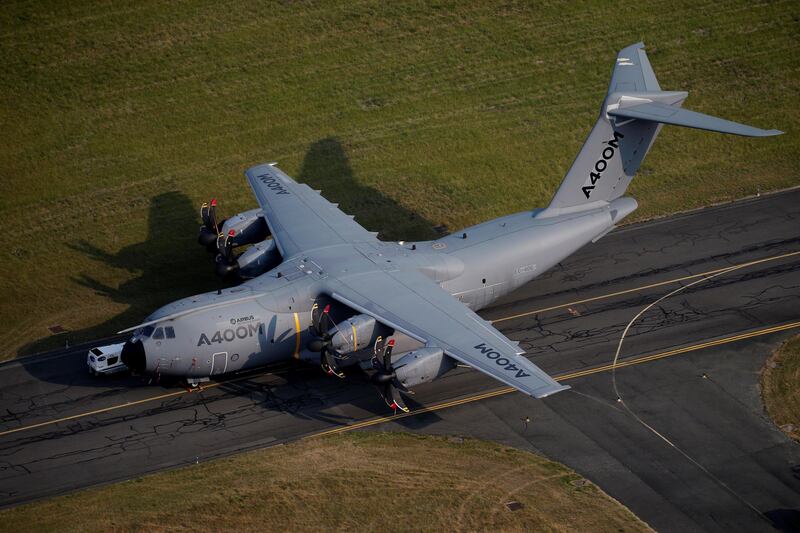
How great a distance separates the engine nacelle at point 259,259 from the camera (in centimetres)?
4531

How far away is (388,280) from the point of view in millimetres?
42031

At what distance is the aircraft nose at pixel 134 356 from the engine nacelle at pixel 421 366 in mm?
9746

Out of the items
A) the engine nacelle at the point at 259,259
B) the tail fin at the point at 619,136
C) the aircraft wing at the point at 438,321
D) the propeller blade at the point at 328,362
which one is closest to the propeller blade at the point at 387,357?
the aircraft wing at the point at 438,321

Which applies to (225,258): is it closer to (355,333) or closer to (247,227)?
(247,227)

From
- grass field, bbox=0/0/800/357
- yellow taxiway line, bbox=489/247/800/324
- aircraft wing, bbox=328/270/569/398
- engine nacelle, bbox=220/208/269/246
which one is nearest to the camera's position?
aircraft wing, bbox=328/270/569/398

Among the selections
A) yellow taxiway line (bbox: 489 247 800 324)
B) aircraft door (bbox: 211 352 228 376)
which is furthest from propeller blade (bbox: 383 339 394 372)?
yellow taxiway line (bbox: 489 247 800 324)

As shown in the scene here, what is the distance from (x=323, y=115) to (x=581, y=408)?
28657mm

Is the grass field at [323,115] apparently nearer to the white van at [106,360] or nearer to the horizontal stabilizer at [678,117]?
the white van at [106,360]

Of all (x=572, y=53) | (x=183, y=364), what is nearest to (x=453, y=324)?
(x=183, y=364)

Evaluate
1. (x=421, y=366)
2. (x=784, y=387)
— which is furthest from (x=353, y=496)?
(x=784, y=387)

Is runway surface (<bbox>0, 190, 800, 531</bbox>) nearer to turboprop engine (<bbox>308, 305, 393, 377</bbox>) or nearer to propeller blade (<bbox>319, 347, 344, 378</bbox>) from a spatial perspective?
propeller blade (<bbox>319, 347, 344, 378</bbox>)

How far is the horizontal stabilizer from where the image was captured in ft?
137

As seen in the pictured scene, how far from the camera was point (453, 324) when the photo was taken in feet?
129

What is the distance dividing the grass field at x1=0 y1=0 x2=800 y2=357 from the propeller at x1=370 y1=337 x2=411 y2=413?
46.4 ft
